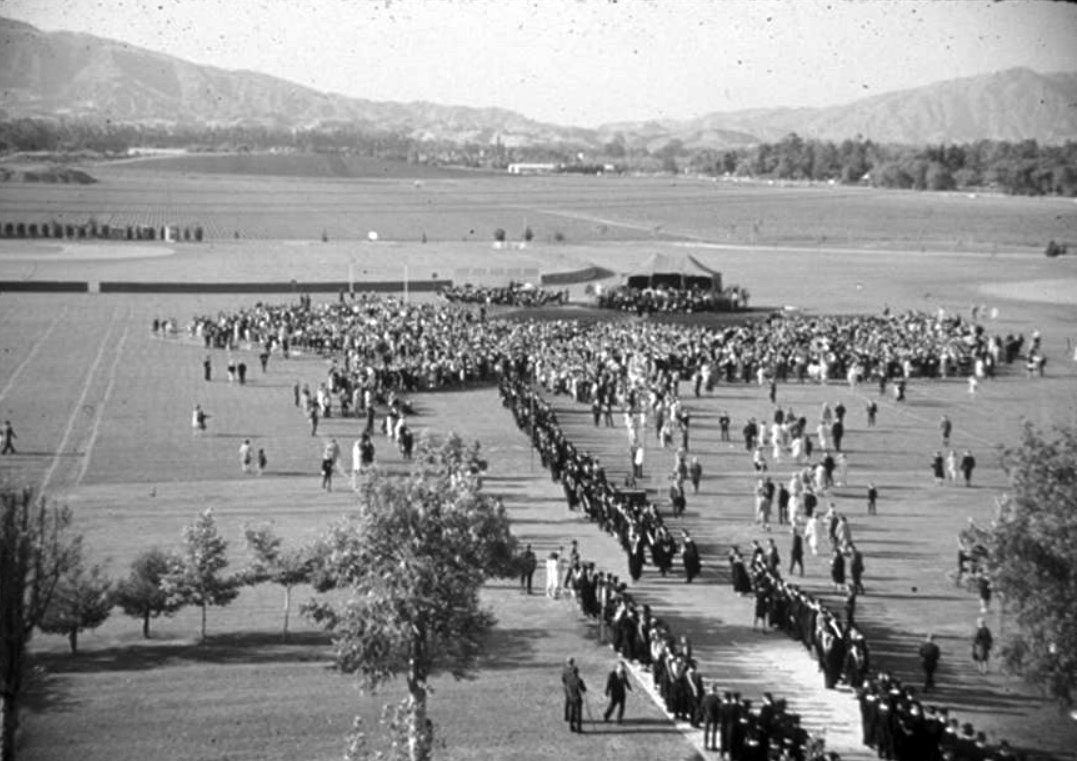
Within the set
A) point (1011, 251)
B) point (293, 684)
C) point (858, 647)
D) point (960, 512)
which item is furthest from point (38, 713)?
point (1011, 251)

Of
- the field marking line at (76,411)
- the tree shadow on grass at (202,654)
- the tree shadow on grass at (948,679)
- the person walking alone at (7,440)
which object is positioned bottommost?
the field marking line at (76,411)

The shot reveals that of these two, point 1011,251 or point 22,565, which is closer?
point 22,565

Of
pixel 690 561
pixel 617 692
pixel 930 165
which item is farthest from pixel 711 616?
pixel 930 165

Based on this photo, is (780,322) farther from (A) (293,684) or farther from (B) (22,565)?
(B) (22,565)

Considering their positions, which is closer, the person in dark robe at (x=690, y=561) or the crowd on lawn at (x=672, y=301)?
the person in dark robe at (x=690, y=561)

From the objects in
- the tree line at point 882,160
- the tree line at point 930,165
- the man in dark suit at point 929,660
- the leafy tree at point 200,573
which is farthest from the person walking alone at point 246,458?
the tree line at point 930,165

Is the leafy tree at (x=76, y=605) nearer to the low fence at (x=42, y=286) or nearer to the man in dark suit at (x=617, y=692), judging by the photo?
the man in dark suit at (x=617, y=692)
